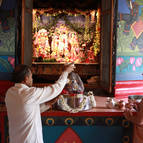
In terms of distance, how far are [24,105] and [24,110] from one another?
0.15 ft

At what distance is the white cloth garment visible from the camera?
154cm

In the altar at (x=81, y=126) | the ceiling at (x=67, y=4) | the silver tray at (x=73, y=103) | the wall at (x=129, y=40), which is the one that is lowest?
the altar at (x=81, y=126)

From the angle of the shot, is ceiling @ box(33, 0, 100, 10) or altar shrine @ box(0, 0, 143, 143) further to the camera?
ceiling @ box(33, 0, 100, 10)

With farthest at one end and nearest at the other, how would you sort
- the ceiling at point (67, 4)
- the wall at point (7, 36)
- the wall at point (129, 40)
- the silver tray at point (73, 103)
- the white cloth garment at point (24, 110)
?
the ceiling at point (67, 4)
the wall at point (129, 40)
the wall at point (7, 36)
the silver tray at point (73, 103)
the white cloth garment at point (24, 110)

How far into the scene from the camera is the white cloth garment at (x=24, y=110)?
5.06 feet

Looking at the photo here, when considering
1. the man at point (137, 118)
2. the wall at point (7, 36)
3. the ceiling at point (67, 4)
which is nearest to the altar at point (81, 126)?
the man at point (137, 118)

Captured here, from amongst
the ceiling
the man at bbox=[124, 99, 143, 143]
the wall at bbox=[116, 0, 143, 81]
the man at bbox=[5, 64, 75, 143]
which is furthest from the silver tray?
the ceiling

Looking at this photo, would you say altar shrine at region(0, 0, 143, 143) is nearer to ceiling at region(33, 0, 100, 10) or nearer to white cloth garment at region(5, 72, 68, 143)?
ceiling at region(33, 0, 100, 10)

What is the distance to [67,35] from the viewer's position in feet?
20.3

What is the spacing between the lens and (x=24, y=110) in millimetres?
1553

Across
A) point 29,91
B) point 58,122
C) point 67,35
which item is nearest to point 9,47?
point 58,122

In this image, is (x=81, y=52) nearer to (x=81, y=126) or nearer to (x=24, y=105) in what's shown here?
(x=81, y=126)

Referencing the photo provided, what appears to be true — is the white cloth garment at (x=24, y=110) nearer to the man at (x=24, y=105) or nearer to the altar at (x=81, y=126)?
the man at (x=24, y=105)

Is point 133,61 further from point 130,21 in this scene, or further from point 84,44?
point 84,44
